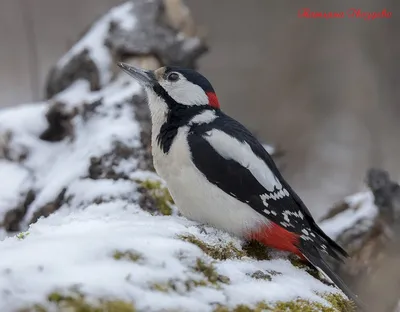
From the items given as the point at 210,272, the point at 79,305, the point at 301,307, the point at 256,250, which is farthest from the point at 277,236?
the point at 79,305

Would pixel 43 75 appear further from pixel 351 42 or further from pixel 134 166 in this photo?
pixel 134 166

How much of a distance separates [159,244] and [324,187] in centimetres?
730

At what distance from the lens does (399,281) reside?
357cm

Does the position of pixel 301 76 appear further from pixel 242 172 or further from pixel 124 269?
pixel 124 269

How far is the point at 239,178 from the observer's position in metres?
2.38

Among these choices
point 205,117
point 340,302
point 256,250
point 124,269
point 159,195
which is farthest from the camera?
point 159,195

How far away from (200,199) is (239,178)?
18cm

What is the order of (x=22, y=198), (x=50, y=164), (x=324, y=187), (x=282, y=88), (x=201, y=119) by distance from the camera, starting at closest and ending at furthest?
(x=201, y=119) → (x=22, y=198) → (x=50, y=164) → (x=324, y=187) → (x=282, y=88)

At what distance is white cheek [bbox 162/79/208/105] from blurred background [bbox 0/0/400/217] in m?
5.63

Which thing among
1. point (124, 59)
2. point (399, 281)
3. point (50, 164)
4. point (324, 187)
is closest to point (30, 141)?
point (50, 164)

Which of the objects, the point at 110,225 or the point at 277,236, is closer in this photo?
the point at 110,225

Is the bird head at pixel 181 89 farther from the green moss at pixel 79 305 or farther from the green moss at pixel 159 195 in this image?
the green moss at pixel 79 305

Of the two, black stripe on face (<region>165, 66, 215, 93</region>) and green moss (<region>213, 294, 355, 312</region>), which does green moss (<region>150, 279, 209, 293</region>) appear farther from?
black stripe on face (<region>165, 66, 215, 93</region>)

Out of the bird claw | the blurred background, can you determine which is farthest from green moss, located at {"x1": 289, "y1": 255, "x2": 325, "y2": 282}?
the blurred background
